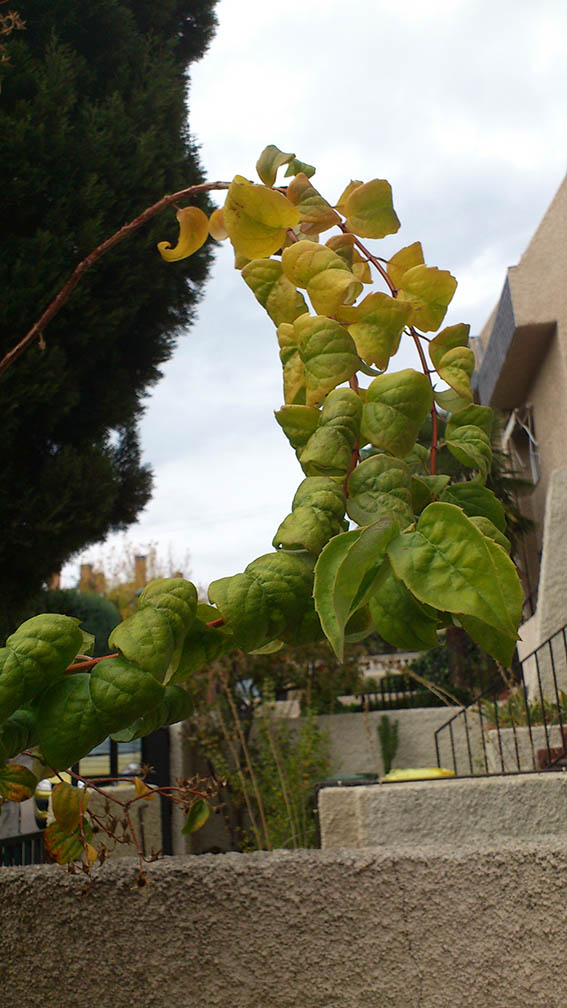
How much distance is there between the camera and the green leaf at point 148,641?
445mm

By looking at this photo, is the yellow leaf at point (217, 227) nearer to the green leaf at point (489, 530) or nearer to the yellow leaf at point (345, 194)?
the yellow leaf at point (345, 194)

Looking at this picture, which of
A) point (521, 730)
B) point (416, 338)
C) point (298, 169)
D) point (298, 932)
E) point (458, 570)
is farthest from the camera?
point (521, 730)

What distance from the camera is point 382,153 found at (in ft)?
3.53

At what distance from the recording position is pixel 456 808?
14.6ft

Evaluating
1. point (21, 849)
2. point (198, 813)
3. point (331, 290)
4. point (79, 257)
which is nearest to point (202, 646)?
point (331, 290)

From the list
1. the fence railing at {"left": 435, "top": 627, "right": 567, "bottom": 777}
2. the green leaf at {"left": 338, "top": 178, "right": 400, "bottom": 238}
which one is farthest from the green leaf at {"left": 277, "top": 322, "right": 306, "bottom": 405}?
the fence railing at {"left": 435, "top": 627, "right": 567, "bottom": 777}

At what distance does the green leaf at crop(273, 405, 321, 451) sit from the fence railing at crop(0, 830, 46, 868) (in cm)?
327

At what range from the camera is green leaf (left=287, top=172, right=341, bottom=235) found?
635 mm

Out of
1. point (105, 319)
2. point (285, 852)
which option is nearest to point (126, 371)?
point (105, 319)

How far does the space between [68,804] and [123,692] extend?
20.1 inches

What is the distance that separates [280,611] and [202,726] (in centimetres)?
843

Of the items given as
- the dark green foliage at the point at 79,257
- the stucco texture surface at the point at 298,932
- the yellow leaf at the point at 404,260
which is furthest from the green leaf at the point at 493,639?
the dark green foliage at the point at 79,257

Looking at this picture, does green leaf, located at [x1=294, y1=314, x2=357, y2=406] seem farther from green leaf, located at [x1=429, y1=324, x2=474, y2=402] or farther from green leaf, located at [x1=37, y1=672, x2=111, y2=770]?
green leaf, located at [x1=37, y1=672, x2=111, y2=770]

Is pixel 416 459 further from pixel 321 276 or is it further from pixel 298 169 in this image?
pixel 298 169
